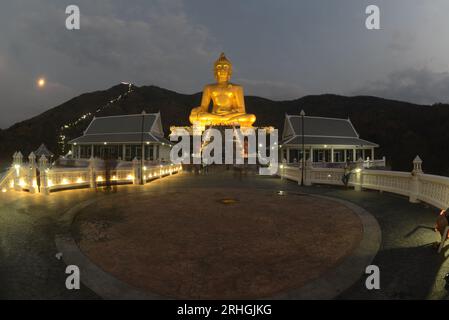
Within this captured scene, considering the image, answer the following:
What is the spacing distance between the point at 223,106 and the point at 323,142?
44.8 feet

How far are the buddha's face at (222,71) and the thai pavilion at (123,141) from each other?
10825mm

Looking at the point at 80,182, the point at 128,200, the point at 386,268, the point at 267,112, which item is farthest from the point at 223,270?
the point at 267,112

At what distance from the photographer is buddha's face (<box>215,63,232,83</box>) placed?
3389 centimetres

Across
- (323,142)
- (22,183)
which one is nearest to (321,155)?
(323,142)

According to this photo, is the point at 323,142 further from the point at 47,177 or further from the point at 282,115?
the point at 282,115

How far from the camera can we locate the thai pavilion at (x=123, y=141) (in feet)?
120

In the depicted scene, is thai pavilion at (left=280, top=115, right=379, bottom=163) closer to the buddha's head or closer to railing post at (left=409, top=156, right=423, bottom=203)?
the buddha's head

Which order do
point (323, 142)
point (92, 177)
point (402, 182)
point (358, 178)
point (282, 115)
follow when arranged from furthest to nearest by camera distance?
point (282, 115), point (323, 142), point (92, 177), point (358, 178), point (402, 182)

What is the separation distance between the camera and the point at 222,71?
34000 mm

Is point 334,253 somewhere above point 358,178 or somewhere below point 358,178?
below

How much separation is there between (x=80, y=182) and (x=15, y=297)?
12.6 meters

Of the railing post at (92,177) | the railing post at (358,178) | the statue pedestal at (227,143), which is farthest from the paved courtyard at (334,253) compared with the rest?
the statue pedestal at (227,143)
